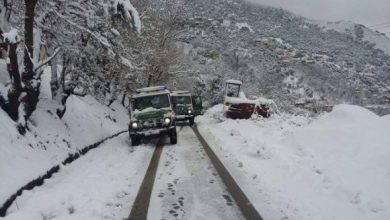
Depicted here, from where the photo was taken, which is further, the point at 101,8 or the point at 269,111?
the point at 269,111

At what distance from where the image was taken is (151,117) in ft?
62.2

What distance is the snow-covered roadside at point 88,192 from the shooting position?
8180 millimetres

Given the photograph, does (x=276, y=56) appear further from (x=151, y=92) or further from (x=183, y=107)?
(x=151, y=92)

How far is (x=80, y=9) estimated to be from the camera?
14664mm

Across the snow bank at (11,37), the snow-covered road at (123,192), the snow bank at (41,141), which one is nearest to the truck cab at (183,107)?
the snow bank at (41,141)

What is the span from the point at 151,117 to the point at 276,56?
9464cm

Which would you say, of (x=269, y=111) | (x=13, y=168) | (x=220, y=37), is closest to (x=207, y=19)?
(x=220, y=37)

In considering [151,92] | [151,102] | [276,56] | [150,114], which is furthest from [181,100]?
[276,56]

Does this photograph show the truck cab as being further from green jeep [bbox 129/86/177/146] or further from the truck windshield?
green jeep [bbox 129/86/177/146]

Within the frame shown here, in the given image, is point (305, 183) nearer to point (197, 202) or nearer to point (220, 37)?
point (197, 202)

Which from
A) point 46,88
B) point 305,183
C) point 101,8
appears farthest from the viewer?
point 46,88

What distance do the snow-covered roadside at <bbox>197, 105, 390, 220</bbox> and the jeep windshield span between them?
2963 millimetres

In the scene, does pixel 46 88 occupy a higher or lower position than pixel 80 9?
lower

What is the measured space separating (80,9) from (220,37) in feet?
359
